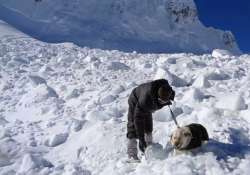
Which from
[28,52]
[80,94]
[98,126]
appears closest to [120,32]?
[28,52]

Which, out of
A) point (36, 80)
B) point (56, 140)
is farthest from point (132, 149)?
point (36, 80)

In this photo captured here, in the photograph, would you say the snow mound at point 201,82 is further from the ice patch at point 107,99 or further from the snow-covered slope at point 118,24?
the snow-covered slope at point 118,24

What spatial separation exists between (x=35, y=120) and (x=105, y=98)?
135 cm

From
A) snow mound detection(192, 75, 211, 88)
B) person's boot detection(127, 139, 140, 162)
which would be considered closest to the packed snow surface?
snow mound detection(192, 75, 211, 88)

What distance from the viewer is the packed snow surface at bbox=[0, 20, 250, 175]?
5.61m

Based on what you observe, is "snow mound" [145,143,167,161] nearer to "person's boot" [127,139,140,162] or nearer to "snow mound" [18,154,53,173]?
"person's boot" [127,139,140,162]

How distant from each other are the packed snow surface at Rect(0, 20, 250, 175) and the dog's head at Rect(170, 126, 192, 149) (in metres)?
0.12

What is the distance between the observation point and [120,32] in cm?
4069

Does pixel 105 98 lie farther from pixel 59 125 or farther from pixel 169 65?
pixel 169 65

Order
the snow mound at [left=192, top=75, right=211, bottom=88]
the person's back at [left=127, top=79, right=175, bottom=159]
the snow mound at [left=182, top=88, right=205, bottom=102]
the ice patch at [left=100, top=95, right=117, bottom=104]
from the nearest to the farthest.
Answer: the person's back at [left=127, top=79, right=175, bottom=159] → the snow mound at [left=182, top=88, right=205, bottom=102] → the ice patch at [left=100, top=95, right=117, bottom=104] → the snow mound at [left=192, top=75, right=211, bottom=88]

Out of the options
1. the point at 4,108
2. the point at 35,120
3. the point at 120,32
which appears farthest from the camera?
the point at 120,32

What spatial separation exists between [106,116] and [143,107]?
231cm

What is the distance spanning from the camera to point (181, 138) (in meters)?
5.46

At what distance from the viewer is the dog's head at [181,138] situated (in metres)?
5.41
